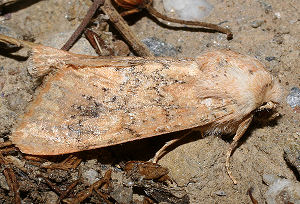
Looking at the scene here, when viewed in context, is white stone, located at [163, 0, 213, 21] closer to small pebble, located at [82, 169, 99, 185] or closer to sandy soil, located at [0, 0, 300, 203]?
sandy soil, located at [0, 0, 300, 203]

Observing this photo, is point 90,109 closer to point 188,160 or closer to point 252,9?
point 188,160

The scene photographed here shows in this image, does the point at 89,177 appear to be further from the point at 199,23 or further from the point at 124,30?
the point at 199,23

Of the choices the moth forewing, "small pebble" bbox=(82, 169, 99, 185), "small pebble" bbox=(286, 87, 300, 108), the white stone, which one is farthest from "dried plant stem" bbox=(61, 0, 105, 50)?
"small pebble" bbox=(286, 87, 300, 108)

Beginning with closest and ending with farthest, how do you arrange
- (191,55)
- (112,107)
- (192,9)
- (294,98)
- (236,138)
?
(112,107) → (236,138) → (294,98) → (191,55) → (192,9)

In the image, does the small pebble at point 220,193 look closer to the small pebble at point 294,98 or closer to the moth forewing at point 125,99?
the moth forewing at point 125,99

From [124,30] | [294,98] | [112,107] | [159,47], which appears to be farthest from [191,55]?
[112,107]
